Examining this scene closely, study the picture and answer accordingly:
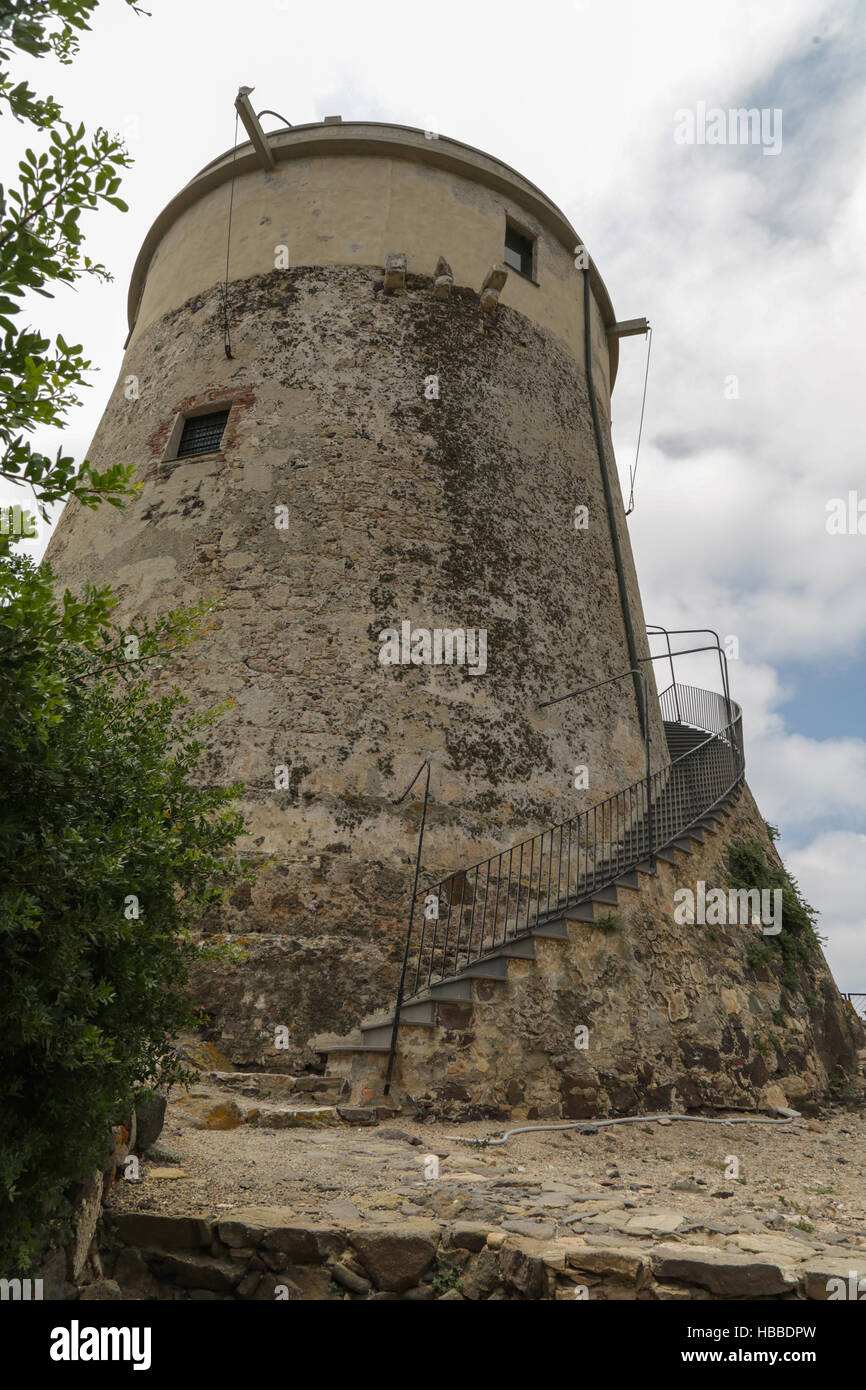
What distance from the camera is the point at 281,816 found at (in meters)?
9.00

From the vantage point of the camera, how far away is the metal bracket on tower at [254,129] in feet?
40.0

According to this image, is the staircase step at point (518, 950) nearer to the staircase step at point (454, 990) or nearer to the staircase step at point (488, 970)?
the staircase step at point (488, 970)

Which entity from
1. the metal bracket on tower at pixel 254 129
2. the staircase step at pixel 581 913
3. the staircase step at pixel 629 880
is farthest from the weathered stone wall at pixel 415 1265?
the metal bracket on tower at pixel 254 129

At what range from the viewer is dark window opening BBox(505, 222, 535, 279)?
13.6m

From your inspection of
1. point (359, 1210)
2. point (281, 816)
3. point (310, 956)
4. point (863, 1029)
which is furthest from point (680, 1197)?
point (863, 1029)

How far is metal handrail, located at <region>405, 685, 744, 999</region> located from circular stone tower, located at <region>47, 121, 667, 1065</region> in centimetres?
24

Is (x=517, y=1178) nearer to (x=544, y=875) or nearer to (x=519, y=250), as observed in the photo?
(x=544, y=875)

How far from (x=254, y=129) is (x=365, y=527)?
635 cm

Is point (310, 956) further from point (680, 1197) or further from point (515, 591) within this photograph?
point (515, 591)

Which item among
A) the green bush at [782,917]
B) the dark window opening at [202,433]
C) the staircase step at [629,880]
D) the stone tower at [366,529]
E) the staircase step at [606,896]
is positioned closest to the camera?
the staircase step at [606,896]

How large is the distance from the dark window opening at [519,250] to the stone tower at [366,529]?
0.06m

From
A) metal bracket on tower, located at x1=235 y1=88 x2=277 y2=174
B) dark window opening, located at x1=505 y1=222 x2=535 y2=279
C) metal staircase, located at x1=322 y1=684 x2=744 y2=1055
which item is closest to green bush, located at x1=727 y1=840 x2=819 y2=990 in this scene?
metal staircase, located at x1=322 y1=684 x2=744 y2=1055

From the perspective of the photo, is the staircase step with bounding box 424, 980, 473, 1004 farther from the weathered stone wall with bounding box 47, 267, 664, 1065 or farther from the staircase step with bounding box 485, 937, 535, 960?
the weathered stone wall with bounding box 47, 267, 664, 1065

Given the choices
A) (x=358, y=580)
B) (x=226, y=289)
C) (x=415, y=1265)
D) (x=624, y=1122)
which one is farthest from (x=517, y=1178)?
(x=226, y=289)
